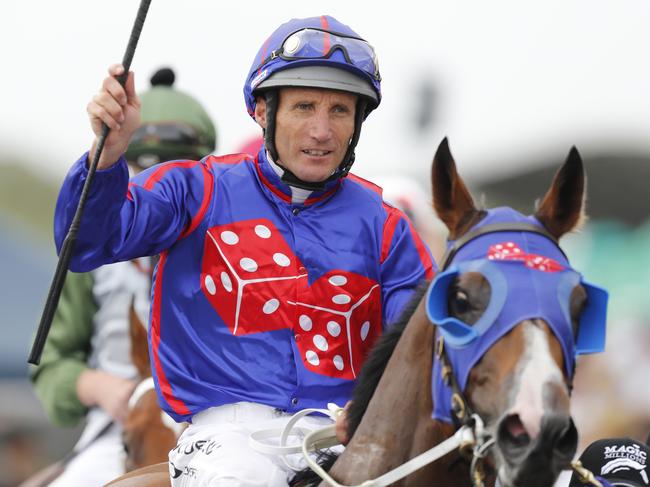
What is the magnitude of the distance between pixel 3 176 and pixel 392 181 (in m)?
7.50

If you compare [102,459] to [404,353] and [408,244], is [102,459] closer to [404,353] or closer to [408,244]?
[408,244]

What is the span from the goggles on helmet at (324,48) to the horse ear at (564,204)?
0.96m

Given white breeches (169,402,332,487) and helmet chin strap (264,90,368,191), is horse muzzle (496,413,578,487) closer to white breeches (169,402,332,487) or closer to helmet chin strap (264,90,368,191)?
white breeches (169,402,332,487)

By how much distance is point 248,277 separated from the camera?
3.70 m

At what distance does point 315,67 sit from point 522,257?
46.1 inches

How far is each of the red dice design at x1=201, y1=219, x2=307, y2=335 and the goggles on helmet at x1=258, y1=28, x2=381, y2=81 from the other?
554 mm

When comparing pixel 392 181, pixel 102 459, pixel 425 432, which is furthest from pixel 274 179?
pixel 392 181

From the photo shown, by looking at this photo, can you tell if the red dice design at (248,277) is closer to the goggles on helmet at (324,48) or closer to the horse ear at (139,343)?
the goggles on helmet at (324,48)

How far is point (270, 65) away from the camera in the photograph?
149 inches

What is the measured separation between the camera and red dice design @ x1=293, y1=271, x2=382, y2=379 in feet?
12.1

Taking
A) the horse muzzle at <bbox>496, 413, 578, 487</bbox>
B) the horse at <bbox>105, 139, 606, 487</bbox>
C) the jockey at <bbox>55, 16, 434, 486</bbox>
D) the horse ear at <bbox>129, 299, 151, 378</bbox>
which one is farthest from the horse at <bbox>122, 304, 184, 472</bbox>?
the horse muzzle at <bbox>496, 413, 578, 487</bbox>

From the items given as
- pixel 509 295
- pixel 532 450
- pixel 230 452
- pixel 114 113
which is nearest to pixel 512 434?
pixel 532 450

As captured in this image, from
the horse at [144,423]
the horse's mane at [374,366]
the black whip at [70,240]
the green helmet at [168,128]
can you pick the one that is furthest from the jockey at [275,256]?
the green helmet at [168,128]

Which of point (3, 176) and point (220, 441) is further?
point (3, 176)
